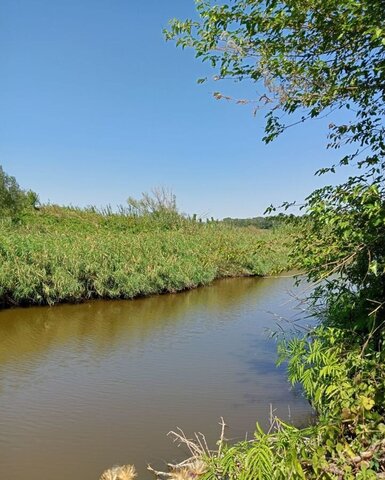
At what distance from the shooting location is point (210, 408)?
5.95m

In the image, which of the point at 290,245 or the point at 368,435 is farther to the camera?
the point at 290,245

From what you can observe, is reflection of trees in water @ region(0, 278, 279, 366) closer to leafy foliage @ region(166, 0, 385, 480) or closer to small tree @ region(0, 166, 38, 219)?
leafy foliage @ region(166, 0, 385, 480)

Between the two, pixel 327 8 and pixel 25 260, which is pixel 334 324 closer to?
pixel 327 8

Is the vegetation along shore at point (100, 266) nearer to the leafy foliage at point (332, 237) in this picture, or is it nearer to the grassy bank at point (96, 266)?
the grassy bank at point (96, 266)

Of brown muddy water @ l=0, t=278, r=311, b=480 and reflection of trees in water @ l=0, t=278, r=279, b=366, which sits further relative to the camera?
reflection of trees in water @ l=0, t=278, r=279, b=366

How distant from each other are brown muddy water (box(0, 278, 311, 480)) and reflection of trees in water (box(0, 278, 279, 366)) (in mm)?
26

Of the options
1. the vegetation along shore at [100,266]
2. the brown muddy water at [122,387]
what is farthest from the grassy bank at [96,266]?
the brown muddy water at [122,387]

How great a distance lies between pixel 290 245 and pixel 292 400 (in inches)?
109

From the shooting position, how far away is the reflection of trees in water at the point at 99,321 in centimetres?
938

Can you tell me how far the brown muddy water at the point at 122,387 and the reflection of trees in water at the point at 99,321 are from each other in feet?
0.09

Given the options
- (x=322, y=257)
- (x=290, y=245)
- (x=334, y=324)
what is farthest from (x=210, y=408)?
(x=322, y=257)

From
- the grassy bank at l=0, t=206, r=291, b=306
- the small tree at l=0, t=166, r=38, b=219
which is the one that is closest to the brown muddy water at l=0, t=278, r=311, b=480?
the grassy bank at l=0, t=206, r=291, b=306

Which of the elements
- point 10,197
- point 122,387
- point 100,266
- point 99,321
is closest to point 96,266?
point 100,266

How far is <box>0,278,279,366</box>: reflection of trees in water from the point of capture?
9.38 metres
